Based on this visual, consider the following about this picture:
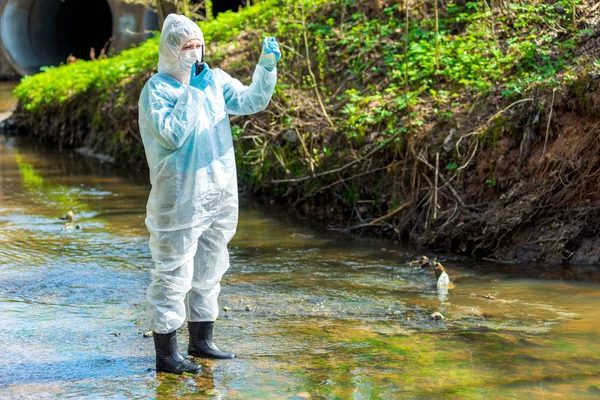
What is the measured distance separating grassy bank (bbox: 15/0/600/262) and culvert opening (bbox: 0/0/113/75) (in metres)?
13.3

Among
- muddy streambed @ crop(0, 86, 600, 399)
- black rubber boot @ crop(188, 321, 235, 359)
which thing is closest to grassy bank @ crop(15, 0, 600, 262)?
muddy streambed @ crop(0, 86, 600, 399)

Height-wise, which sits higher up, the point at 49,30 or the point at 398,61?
the point at 49,30

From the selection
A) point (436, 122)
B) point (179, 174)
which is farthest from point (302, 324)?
point (436, 122)

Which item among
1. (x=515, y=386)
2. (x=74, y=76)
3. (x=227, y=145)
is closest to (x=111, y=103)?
(x=74, y=76)

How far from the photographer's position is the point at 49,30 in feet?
80.2

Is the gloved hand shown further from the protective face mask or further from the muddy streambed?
the muddy streambed

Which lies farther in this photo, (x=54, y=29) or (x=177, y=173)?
(x=54, y=29)

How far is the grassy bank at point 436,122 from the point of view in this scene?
287 inches

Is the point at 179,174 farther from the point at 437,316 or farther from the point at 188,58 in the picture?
the point at 437,316

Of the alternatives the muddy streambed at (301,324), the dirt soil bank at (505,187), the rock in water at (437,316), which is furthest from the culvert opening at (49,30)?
the rock in water at (437,316)

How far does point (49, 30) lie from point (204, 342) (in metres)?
21.2

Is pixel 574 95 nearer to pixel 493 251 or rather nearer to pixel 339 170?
pixel 493 251

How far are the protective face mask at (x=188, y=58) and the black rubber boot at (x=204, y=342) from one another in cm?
134

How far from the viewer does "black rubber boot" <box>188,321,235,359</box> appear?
4.82 meters
